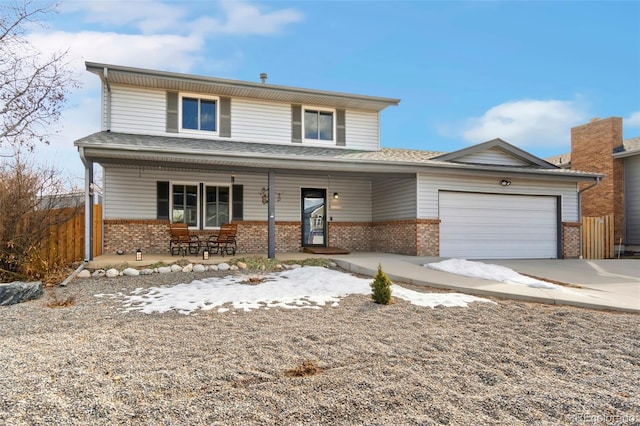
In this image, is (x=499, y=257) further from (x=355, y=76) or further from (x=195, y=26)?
(x=195, y=26)

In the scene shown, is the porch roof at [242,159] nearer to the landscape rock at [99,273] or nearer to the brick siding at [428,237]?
the brick siding at [428,237]

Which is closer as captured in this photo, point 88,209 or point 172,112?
point 88,209

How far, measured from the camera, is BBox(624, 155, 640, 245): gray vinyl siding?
1542cm

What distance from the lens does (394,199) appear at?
12.8 m

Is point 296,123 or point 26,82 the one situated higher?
point 26,82

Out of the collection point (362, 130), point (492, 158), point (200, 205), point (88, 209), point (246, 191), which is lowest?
point (88, 209)

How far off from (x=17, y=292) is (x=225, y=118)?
8.09 metres

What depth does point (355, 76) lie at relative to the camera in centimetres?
1479

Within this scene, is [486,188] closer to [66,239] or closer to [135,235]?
[135,235]

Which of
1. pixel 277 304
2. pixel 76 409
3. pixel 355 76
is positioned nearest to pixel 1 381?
pixel 76 409

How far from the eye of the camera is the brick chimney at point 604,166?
15.9 meters

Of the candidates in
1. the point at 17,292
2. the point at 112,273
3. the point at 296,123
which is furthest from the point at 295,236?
the point at 17,292

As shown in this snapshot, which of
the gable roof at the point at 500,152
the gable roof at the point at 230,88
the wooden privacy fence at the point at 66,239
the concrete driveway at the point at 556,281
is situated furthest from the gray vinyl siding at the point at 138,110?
the gable roof at the point at 500,152

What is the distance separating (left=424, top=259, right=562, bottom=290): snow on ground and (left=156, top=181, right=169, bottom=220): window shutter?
801 cm
